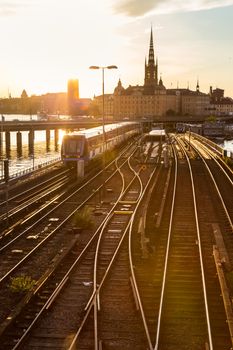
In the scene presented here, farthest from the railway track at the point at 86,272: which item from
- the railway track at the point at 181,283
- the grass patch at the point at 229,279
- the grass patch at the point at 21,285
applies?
the grass patch at the point at 229,279

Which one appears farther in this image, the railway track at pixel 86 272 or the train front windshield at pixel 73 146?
the train front windshield at pixel 73 146

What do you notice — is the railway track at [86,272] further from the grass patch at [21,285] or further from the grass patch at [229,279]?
the grass patch at [229,279]

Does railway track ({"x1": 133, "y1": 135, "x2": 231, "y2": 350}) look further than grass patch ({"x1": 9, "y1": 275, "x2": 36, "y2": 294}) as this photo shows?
No

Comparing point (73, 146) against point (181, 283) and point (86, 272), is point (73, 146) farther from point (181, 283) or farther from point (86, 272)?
point (181, 283)

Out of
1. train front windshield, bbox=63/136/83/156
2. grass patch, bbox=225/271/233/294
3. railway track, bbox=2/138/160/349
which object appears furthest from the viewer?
train front windshield, bbox=63/136/83/156

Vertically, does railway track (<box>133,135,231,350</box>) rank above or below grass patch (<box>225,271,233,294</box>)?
below

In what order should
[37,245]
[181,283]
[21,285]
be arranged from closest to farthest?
[21,285], [181,283], [37,245]

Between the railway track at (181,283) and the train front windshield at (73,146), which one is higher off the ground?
the train front windshield at (73,146)

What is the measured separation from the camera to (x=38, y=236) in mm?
23000

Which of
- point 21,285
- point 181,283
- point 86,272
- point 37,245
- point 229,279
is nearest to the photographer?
point 21,285

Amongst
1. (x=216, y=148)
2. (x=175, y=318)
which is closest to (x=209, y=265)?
(x=175, y=318)

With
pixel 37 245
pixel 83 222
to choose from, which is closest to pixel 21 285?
pixel 37 245

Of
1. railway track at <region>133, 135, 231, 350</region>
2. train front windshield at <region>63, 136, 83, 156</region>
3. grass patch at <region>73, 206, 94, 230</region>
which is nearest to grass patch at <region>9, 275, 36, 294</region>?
railway track at <region>133, 135, 231, 350</region>

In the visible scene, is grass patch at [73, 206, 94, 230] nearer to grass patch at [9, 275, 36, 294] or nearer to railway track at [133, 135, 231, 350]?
railway track at [133, 135, 231, 350]
